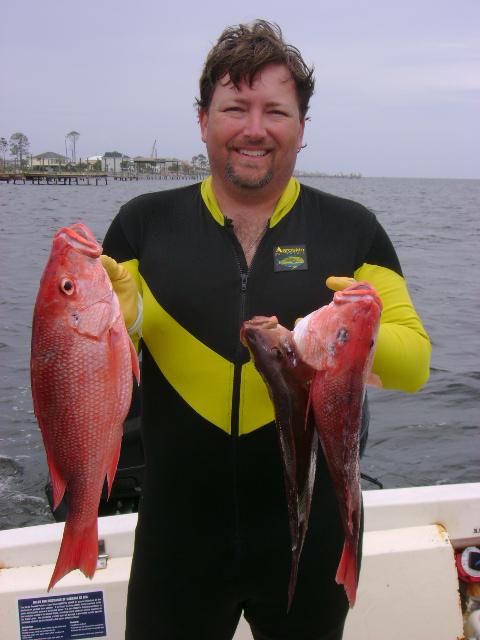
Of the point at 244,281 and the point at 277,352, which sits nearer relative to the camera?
the point at 277,352

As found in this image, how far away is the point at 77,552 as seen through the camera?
2.18 m

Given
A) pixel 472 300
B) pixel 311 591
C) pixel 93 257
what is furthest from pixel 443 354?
pixel 93 257

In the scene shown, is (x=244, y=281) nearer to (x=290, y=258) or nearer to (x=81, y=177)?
(x=290, y=258)

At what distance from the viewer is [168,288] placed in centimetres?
277

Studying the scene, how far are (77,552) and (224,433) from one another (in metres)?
0.80

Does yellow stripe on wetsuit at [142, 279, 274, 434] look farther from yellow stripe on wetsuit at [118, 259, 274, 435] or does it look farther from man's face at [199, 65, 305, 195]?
man's face at [199, 65, 305, 195]

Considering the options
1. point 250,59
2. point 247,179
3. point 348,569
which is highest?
point 250,59

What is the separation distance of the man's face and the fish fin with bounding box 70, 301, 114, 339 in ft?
2.90

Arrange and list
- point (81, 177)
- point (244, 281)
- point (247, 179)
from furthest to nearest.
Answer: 1. point (81, 177)
2. point (244, 281)
3. point (247, 179)

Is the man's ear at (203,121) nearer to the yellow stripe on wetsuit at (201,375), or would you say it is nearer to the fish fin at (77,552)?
the yellow stripe on wetsuit at (201,375)

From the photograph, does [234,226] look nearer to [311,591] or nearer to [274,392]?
[274,392]

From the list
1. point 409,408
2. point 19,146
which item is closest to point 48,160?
point 19,146

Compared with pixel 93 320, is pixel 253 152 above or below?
above

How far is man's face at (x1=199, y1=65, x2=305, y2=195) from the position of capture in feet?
8.44
